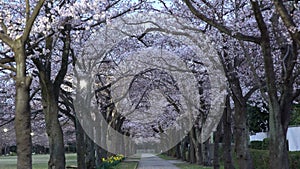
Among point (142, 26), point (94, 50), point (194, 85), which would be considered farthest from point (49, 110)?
point (194, 85)

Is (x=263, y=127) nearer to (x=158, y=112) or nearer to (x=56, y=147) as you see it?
(x=158, y=112)

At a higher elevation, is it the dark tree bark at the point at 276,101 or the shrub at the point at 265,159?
the dark tree bark at the point at 276,101

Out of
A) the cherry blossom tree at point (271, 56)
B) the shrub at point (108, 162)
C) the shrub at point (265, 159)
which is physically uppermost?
the cherry blossom tree at point (271, 56)

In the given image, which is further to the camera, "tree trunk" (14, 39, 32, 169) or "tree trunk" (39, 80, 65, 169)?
"tree trunk" (39, 80, 65, 169)

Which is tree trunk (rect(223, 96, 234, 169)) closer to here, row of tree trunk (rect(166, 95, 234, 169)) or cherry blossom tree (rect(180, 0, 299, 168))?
row of tree trunk (rect(166, 95, 234, 169))

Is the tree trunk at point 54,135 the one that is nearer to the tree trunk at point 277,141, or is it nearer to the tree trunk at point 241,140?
the tree trunk at point 277,141

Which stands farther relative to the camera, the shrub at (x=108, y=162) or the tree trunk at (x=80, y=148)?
the shrub at (x=108, y=162)

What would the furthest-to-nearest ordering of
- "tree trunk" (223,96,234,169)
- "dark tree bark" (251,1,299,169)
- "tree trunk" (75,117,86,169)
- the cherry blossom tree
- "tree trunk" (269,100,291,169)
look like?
"tree trunk" (223,96,234,169) < "tree trunk" (75,117,86,169) < "tree trunk" (269,100,291,169) < "dark tree bark" (251,1,299,169) < the cherry blossom tree

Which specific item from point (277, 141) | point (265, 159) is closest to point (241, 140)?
point (265, 159)

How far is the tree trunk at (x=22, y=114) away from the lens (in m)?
9.84

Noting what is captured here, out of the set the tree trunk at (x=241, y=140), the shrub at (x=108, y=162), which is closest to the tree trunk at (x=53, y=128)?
the tree trunk at (x=241, y=140)

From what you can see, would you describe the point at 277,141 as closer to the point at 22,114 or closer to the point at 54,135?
the point at 22,114

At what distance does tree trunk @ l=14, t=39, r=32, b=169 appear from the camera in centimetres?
984

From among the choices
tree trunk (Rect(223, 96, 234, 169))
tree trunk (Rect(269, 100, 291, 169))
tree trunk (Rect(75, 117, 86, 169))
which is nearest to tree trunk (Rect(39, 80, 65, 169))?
tree trunk (Rect(75, 117, 86, 169))
